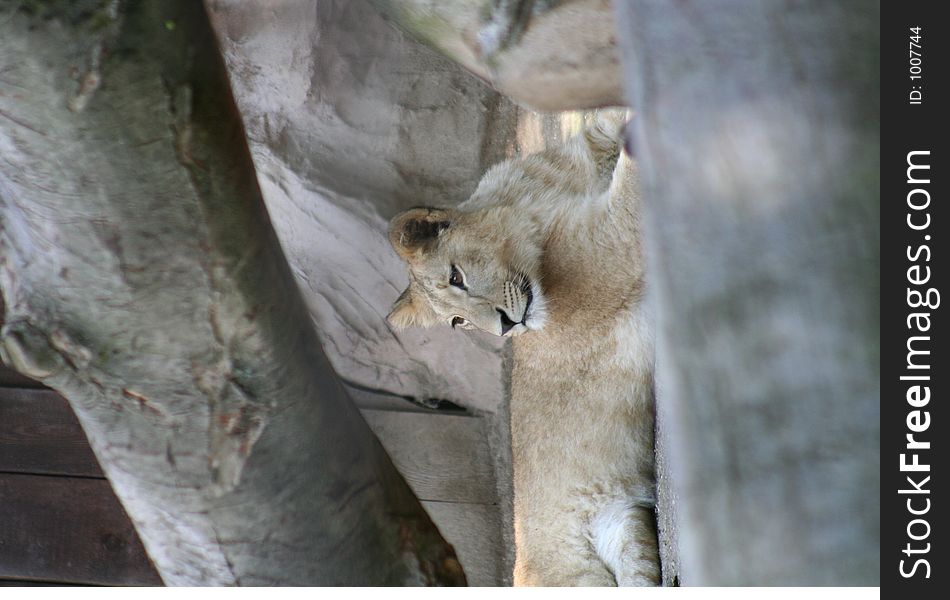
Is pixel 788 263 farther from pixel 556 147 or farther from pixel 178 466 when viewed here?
pixel 556 147

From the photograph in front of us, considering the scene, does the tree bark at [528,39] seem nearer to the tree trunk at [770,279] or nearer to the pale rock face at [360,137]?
the tree trunk at [770,279]

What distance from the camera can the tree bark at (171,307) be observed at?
3.68ft

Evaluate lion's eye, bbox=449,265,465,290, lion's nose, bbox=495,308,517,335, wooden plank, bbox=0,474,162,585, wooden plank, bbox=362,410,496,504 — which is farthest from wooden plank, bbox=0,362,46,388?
lion's nose, bbox=495,308,517,335

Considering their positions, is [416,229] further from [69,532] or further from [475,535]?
[69,532]

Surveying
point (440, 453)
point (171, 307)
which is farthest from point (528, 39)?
point (440, 453)

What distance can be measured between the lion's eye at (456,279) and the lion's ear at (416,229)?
0.36 ft

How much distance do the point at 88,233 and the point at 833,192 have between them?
94 centimetres

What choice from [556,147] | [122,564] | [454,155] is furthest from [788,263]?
[122,564]

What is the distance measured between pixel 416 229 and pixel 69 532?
5.75ft

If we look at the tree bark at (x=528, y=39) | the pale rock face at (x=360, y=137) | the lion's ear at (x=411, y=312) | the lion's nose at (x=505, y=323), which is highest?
the pale rock face at (x=360, y=137)

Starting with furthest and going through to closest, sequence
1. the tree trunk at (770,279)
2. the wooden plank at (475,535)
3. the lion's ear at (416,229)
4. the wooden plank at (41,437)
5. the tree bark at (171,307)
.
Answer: the wooden plank at (475,535)
the wooden plank at (41,437)
the lion's ear at (416,229)
the tree bark at (171,307)
the tree trunk at (770,279)

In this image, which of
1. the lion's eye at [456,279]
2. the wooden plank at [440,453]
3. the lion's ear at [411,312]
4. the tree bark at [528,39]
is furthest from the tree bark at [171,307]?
the wooden plank at [440,453]

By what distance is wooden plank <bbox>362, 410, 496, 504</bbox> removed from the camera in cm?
371
